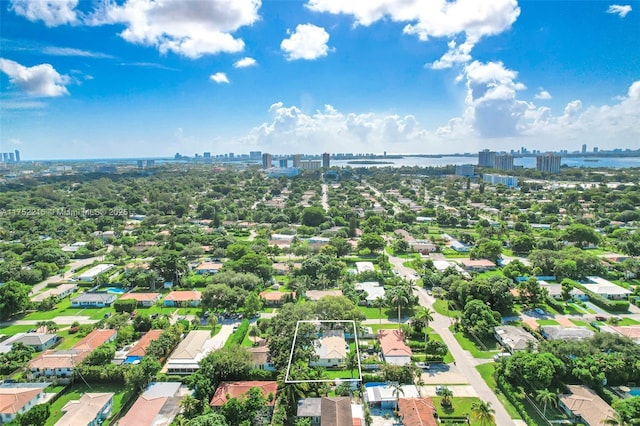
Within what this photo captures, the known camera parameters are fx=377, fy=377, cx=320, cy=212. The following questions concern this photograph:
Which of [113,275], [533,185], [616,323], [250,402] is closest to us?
[250,402]

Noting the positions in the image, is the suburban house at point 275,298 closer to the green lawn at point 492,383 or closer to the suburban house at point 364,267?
the suburban house at point 364,267

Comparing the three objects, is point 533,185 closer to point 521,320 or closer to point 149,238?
point 521,320

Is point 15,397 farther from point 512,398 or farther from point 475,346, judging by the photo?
point 475,346

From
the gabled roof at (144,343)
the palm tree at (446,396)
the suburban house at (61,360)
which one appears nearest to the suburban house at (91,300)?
the suburban house at (61,360)

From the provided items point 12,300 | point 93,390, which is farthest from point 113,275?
point 93,390

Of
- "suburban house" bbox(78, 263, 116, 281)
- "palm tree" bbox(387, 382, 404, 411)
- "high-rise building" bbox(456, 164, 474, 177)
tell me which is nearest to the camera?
"palm tree" bbox(387, 382, 404, 411)

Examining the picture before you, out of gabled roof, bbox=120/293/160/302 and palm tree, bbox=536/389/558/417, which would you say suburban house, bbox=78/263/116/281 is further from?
palm tree, bbox=536/389/558/417

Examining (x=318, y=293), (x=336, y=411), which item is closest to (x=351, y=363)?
(x=336, y=411)

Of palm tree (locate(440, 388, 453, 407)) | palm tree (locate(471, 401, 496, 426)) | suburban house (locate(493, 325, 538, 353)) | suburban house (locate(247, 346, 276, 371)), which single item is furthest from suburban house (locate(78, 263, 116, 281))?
suburban house (locate(493, 325, 538, 353))
